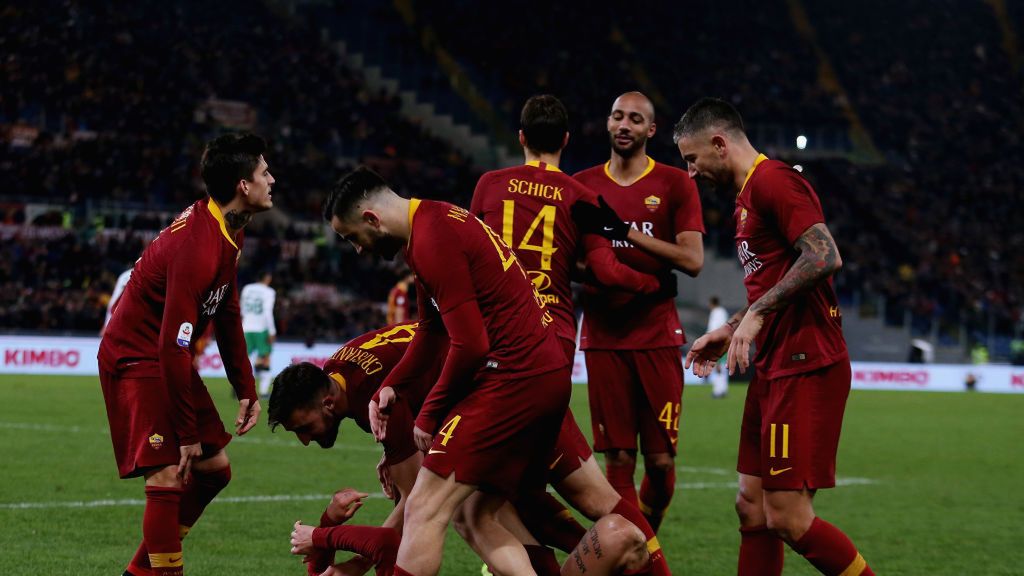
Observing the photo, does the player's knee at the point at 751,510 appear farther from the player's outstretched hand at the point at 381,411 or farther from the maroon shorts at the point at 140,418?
the maroon shorts at the point at 140,418

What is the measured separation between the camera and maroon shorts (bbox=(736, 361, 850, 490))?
5.74 m

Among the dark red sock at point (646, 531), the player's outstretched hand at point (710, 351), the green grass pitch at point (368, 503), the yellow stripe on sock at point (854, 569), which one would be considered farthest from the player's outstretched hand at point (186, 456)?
the yellow stripe on sock at point (854, 569)

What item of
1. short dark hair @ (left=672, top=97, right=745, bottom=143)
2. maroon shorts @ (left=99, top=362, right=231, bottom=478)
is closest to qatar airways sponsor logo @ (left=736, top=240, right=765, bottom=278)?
short dark hair @ (left=672, top=97, right=745, bottom=143)

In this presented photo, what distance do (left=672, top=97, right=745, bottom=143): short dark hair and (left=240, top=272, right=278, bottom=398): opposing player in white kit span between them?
17.1 meters

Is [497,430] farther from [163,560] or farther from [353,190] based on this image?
[163,560]

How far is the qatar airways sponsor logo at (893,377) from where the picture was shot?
32531 millimetres

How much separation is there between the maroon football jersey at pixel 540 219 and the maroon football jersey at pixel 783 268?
1057 mm

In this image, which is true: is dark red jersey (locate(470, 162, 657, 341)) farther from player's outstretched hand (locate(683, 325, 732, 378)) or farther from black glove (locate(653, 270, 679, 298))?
player's outstretched hand (locate(683, 325, 732, 378))

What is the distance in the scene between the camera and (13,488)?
10469mm

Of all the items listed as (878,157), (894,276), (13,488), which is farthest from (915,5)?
(13,488)

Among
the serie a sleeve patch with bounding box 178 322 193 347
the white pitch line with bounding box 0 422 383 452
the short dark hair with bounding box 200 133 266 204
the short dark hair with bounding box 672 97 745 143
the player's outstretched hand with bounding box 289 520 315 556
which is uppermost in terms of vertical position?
the short dark hair with bounding box 672 97 745 143

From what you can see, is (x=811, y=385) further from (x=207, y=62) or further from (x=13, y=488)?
(x=207, y=62)

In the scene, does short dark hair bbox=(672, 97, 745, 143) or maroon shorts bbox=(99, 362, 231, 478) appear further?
maroon shorts bbox=(99, 362, 231, 478)

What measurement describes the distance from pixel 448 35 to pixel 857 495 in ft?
108
